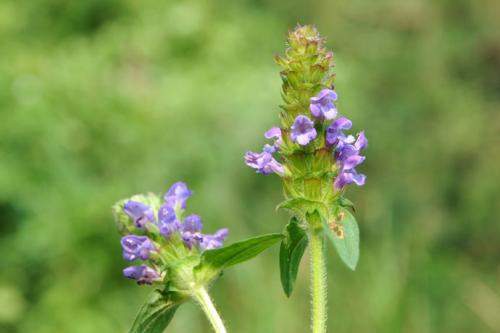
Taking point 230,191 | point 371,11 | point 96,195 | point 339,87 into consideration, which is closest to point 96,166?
point 96,195

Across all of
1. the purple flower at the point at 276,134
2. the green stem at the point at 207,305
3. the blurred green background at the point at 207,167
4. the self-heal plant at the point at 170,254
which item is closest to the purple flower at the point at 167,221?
the self-heal plant at the point at 170,254

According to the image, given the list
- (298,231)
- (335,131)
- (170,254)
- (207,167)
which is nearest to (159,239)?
(170,254)

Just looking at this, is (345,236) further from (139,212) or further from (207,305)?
(139,212)

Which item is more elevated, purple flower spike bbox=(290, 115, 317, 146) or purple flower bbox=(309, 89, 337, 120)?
purple flower bbox=(309, 89, 337, 120)

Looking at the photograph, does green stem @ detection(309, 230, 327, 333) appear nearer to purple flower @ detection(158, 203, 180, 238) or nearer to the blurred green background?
purple flower @ detection(158, 203, 180, 238)

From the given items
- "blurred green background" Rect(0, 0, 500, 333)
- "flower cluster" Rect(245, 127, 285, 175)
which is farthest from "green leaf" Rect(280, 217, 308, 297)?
"blurred green background" Rect(0, 0, 500, 333)

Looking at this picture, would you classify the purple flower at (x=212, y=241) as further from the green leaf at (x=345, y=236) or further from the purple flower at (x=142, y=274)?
the green leaf at (x=345, y=236)

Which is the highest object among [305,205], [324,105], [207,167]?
[207,167]
